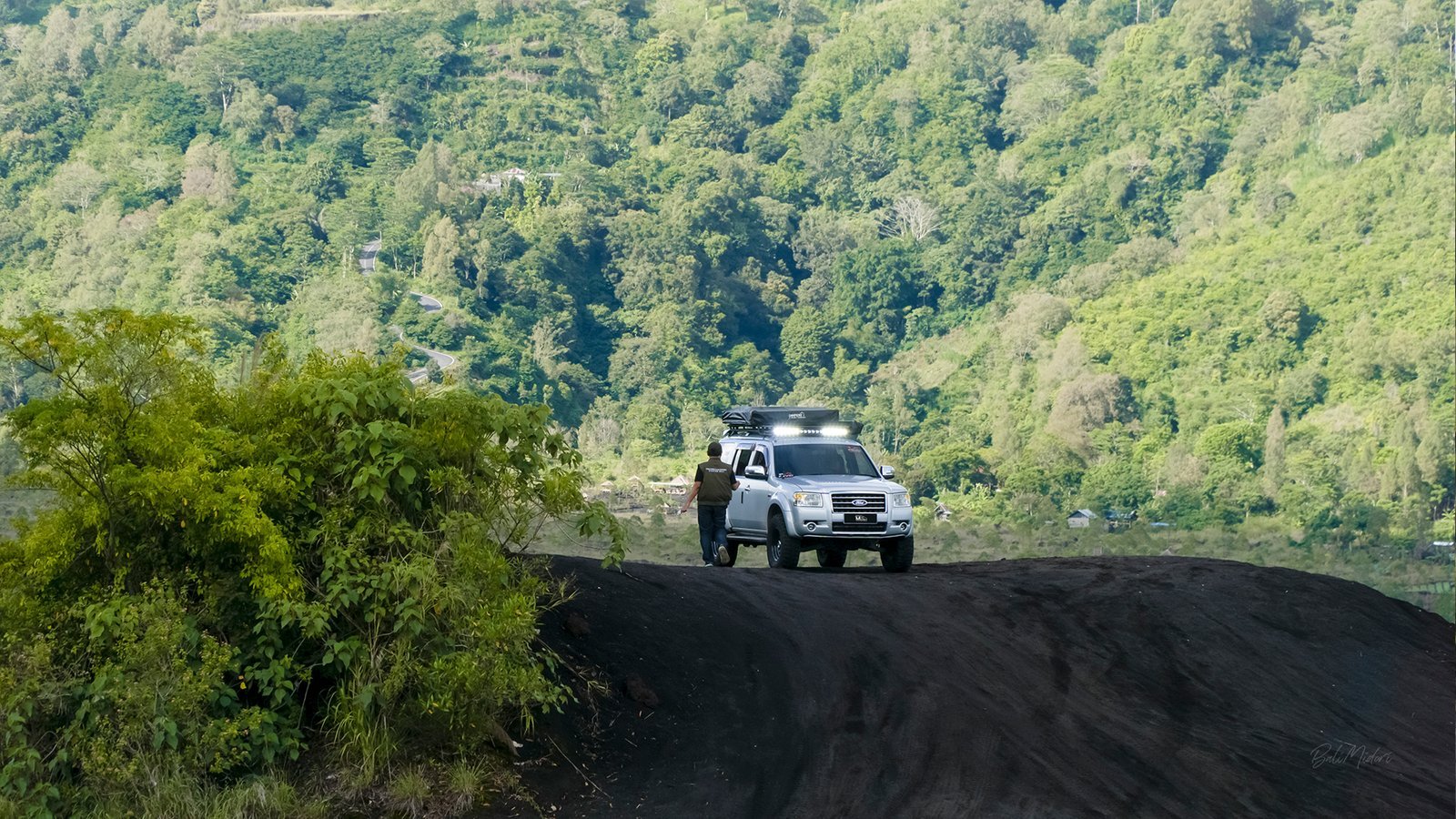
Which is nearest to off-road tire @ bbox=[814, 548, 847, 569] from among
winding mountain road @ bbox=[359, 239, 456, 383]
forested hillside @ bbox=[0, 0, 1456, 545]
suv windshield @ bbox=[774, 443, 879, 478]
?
suv windshield @ bbox=[774, 443, 879, 478]

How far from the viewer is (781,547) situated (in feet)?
70.8

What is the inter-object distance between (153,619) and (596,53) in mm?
119249

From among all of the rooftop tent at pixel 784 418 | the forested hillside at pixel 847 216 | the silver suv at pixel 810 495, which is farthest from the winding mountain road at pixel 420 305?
the silver suv at pixel 810 495

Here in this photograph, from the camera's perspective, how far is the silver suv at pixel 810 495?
833 inches

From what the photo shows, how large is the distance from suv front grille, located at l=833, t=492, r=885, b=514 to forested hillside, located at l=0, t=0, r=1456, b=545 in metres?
54.9

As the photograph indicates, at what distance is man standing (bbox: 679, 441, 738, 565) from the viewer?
21.0 meters

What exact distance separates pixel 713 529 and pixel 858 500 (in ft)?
6.20

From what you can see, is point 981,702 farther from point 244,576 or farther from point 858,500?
point 858,500

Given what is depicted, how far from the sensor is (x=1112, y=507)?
76562 mm

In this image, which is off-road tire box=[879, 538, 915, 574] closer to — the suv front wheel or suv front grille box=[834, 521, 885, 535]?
suv front grille box=[834, 521, 885, 535]

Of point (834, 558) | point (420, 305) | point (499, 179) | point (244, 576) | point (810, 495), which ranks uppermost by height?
point (244, 576)

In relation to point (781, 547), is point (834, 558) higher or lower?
lower

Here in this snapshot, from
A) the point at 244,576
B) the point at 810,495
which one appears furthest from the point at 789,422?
the point at 244,576

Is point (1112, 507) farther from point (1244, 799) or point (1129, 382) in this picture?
point (1244, 799)
